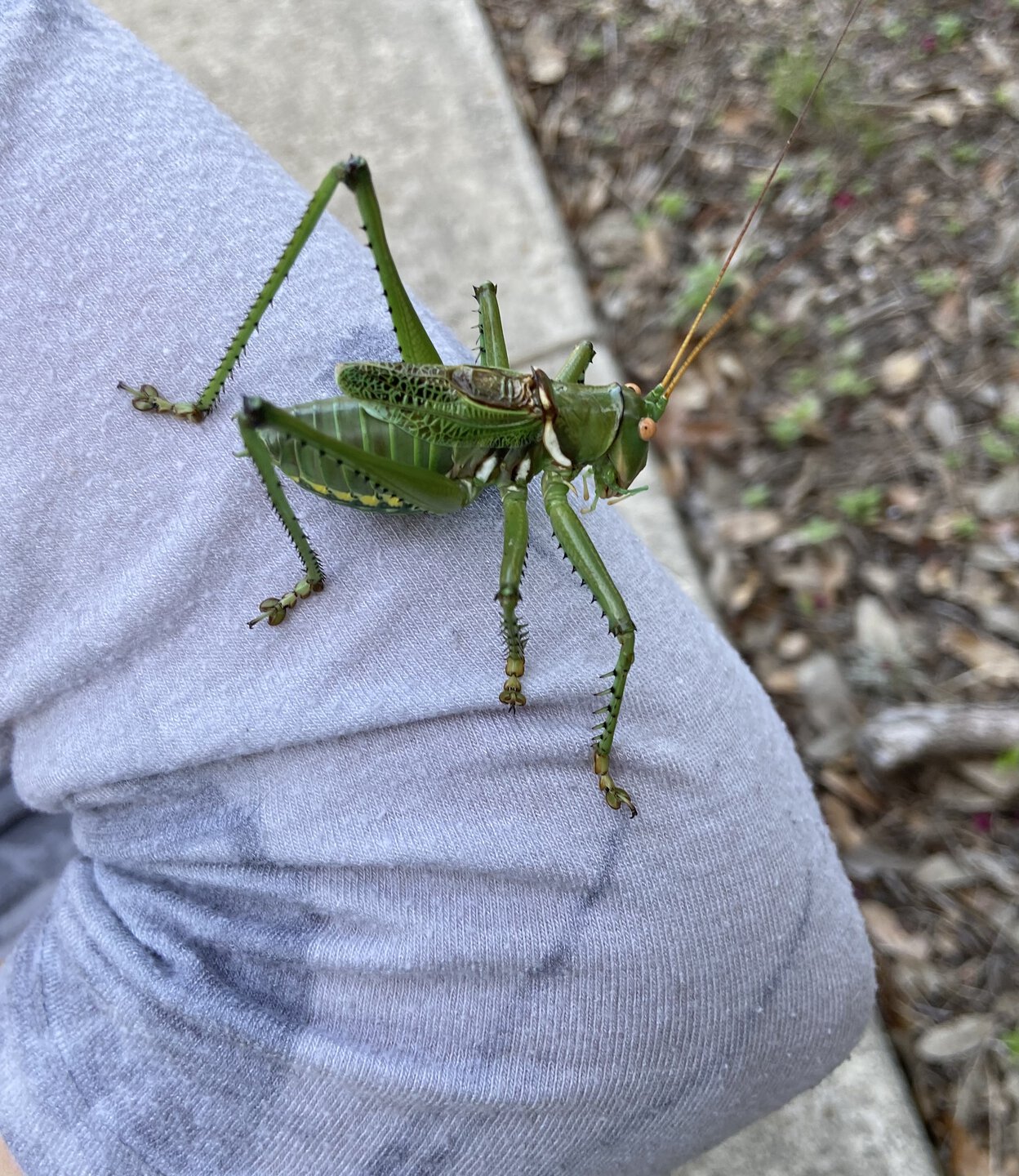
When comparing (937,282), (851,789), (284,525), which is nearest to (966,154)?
(937,282)

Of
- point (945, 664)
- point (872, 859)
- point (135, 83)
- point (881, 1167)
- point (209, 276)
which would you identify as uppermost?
point (135, 83)

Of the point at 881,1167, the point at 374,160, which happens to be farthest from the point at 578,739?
the point at 374,160

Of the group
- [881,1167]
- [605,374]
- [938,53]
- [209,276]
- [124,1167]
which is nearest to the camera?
[124,1167]

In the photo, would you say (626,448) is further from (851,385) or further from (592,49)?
(592,49)

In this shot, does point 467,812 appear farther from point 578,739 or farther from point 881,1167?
point 881,1167

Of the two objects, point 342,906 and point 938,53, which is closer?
point 342,906

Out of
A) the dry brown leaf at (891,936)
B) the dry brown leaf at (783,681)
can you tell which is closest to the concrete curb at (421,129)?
the dry brown leaf at (783,681)

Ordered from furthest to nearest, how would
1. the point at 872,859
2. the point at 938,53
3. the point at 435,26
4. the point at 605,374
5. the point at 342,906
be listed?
the point at 435,26 → the point at 938,53 → the point at 605,374 → the point at 872,859 → the point at 342,906
